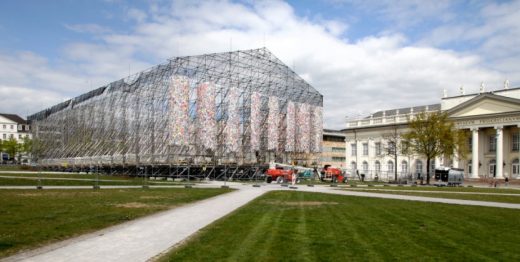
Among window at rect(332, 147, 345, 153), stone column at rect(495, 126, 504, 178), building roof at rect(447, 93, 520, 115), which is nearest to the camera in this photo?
building roof at rect(447, 93, 520, 115)

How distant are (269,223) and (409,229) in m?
4.36

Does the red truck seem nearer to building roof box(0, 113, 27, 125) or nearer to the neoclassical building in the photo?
the neoclassical building

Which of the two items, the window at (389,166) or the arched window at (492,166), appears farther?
the window at (389,166)

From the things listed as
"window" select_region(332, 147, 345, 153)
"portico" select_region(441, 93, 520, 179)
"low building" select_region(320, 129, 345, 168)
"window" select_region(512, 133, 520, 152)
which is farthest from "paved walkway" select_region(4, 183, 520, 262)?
"window" select_region(332, 147, 345, 153)

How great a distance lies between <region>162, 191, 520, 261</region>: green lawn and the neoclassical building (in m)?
53.6

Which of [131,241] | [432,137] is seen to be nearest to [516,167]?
[432,137]

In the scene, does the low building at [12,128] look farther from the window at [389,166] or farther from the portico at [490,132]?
the portico at [490,132]

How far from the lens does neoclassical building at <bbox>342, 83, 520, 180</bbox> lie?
6694 cm

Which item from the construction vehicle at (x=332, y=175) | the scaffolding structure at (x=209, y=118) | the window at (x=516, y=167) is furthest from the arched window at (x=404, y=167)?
the construction vehicle at (x=332, y=175)

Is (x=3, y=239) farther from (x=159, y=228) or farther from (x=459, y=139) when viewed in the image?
(x=459, y=139)

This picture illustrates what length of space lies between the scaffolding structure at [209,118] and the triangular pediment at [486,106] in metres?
22.5

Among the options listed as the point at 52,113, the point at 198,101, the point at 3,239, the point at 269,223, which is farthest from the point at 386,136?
the point at 3,239

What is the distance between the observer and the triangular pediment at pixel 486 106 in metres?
65.9

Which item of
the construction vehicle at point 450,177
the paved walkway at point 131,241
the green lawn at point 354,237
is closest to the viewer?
the paved walkway at point 131,241
